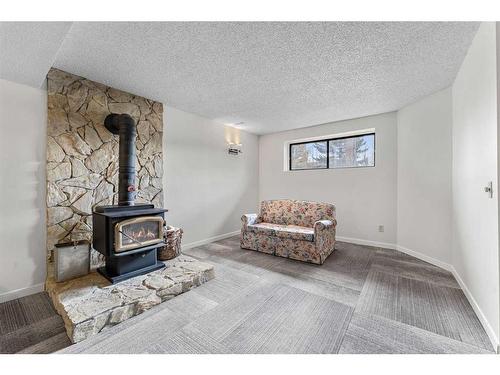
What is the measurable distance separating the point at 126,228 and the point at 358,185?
407cm

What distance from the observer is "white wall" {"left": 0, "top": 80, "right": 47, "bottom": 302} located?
7.05 feet

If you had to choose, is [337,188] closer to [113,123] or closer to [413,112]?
[413,112]

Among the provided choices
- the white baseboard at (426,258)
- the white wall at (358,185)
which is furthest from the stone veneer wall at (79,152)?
the white baseboard at (426,258)

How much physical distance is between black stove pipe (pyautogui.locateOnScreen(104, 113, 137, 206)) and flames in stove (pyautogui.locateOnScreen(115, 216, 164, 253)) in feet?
0.96

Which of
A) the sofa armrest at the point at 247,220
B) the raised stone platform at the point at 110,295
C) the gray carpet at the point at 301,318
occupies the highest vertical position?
the sofa armrest at the point at 247,220

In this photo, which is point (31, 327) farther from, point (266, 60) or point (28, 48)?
point (266, 60)

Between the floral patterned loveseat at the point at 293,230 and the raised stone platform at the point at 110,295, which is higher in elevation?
the floral patterned loveseat at the point at 293,230

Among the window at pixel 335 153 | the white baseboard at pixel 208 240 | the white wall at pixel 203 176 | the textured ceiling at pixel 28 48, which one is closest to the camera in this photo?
the textured ceiling at pixel 28 48

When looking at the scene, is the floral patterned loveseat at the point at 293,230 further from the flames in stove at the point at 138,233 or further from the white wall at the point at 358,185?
the flames in stove at the point at 138,233

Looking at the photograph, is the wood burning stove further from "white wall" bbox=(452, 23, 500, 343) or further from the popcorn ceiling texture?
"white wall" bbox=(452, 23, 500, 343)

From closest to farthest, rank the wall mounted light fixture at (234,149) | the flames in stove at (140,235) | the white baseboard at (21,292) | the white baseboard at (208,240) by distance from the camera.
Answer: the white baseboard at (21,292)
the flames in stove at (140,235)
the white baseboard at (208,240)
the wall mounted light fixture at (234,149)

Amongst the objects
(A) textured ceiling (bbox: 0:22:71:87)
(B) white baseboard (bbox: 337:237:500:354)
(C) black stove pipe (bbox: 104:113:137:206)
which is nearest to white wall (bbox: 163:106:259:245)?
(C) black stove pipe (bbox: 104:113:137:206)

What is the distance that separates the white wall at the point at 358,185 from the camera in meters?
3.87

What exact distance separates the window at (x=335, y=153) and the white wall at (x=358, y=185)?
0.66ft
